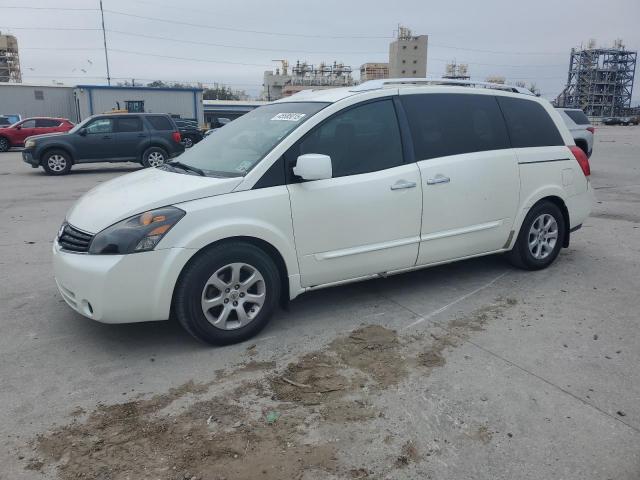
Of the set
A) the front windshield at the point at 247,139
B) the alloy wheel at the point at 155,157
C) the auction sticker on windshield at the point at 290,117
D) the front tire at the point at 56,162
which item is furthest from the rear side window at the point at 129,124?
the auction sticker on windshield at the point at 290,117

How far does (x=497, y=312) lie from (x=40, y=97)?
144ft

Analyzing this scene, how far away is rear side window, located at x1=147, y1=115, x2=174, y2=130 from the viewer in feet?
54.9

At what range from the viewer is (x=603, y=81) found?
371 ft

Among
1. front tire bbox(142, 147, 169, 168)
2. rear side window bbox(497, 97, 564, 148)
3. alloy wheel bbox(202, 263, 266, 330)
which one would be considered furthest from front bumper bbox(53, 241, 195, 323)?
front tire bbox(142, 147, 169, 168)

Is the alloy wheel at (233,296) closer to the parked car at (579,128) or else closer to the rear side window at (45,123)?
the parked car at (579,128)

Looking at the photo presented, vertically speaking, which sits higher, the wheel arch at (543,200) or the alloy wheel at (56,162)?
the wheel arch at (543,200)

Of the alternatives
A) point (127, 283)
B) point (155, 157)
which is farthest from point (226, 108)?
point (127, 283)

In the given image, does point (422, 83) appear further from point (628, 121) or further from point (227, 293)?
point (628, 121)

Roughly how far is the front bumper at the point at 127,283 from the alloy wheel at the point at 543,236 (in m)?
3.56

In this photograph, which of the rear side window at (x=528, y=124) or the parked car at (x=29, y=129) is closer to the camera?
the rear side window at (x=528, y=124)

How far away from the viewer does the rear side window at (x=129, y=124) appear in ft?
53.4

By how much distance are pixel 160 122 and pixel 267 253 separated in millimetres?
14123

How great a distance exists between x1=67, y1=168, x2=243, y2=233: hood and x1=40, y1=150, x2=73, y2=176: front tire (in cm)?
1284

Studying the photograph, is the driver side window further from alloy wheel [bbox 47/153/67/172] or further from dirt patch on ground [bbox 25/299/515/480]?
dirt patch on ground [bbox 25/299/515/480]
